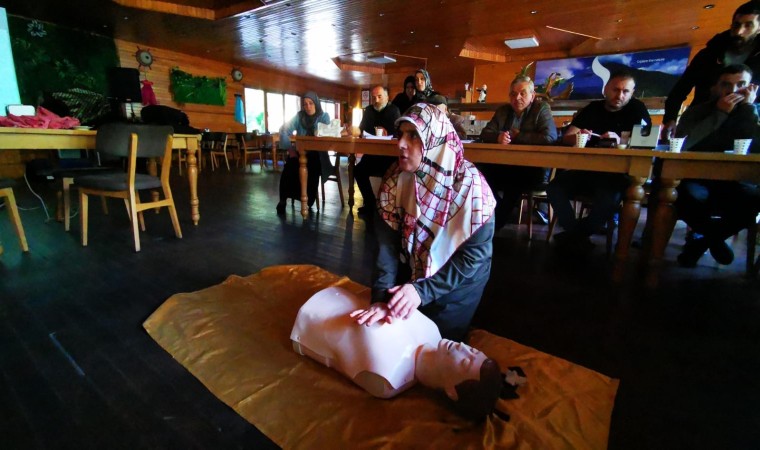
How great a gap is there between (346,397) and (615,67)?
7298mm

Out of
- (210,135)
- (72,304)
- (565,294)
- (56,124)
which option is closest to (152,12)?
(210,135)

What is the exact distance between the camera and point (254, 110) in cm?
1035

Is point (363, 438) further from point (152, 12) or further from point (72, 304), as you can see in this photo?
point (152, 12)

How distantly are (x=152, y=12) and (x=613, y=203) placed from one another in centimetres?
678

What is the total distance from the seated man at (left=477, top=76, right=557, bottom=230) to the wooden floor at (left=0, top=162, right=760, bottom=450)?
381 millimetres

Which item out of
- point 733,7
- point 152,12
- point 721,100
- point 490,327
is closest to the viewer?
point 490,327

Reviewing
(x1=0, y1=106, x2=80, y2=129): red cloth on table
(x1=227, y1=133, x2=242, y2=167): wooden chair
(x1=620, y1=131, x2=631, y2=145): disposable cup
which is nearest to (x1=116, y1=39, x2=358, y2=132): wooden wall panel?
(x1=227, y1=133, x2=242, y2=167): wooden chair

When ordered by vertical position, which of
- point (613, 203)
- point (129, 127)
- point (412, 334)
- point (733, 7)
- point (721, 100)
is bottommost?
point (412, 334)

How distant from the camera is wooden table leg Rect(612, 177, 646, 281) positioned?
1.76 meters

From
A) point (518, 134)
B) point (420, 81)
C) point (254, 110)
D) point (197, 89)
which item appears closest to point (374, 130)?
point (420, 81)

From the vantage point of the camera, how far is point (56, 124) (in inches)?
88.1

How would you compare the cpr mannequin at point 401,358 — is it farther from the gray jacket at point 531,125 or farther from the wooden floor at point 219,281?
the gray jacket at point 531,125

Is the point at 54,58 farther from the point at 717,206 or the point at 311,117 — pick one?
the point at 717,206

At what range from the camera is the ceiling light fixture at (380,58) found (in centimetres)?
794
